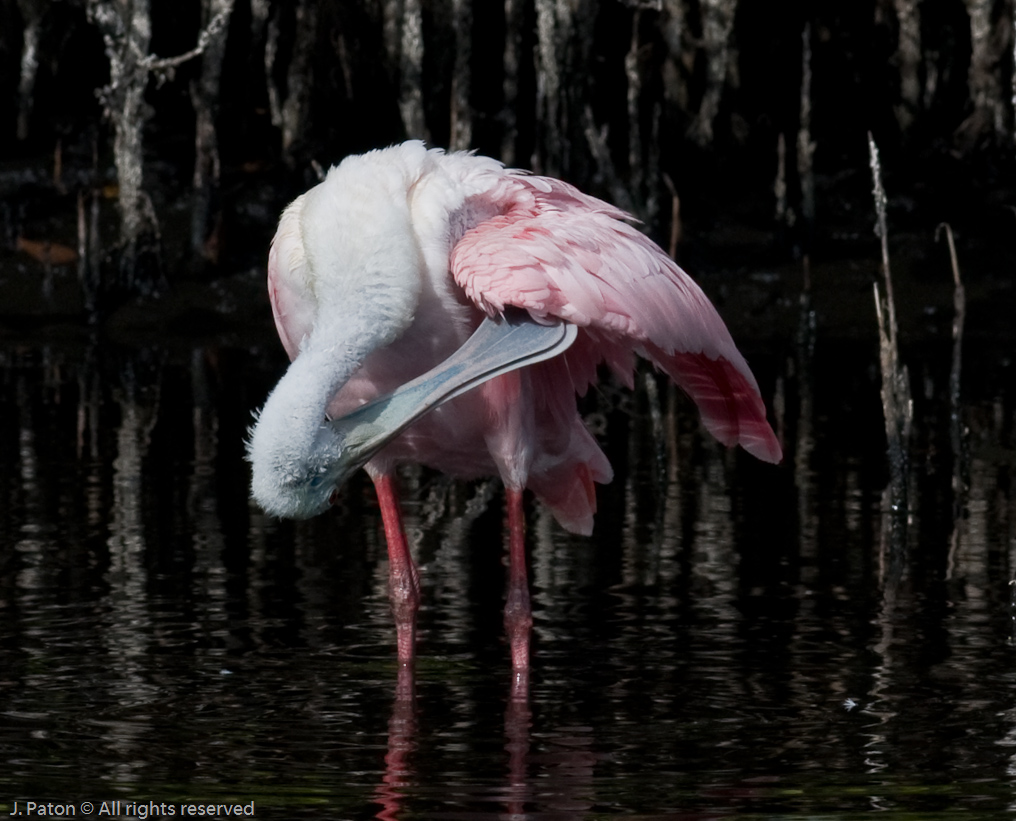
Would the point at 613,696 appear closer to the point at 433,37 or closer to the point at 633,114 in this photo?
the point at 633,114

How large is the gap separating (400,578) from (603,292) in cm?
133

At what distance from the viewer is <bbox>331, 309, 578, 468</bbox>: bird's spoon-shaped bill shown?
610cm

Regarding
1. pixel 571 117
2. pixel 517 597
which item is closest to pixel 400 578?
pixel 517 597

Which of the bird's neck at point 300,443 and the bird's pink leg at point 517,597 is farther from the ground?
the bird's neck at point 300,443

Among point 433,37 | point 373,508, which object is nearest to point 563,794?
point 373,508

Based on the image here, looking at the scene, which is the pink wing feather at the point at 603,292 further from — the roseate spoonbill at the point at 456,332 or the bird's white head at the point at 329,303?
the bird's white head at the point at 329,303

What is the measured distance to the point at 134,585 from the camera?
823 centimetres

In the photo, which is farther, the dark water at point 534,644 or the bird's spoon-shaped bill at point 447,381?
the bird's spoon-shaped bill at point 447,381

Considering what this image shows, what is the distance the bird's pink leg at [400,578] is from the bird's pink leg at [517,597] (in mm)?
339

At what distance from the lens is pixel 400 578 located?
285 inches

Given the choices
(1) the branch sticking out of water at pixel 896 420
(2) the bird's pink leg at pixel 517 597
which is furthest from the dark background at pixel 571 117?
(2) the bird's pink leg at pixel 517 597

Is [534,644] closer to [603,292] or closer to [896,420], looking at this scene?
[603,292]

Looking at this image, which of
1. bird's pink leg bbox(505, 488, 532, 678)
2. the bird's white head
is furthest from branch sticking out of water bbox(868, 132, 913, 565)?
the bird's white head

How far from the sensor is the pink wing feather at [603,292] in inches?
253
